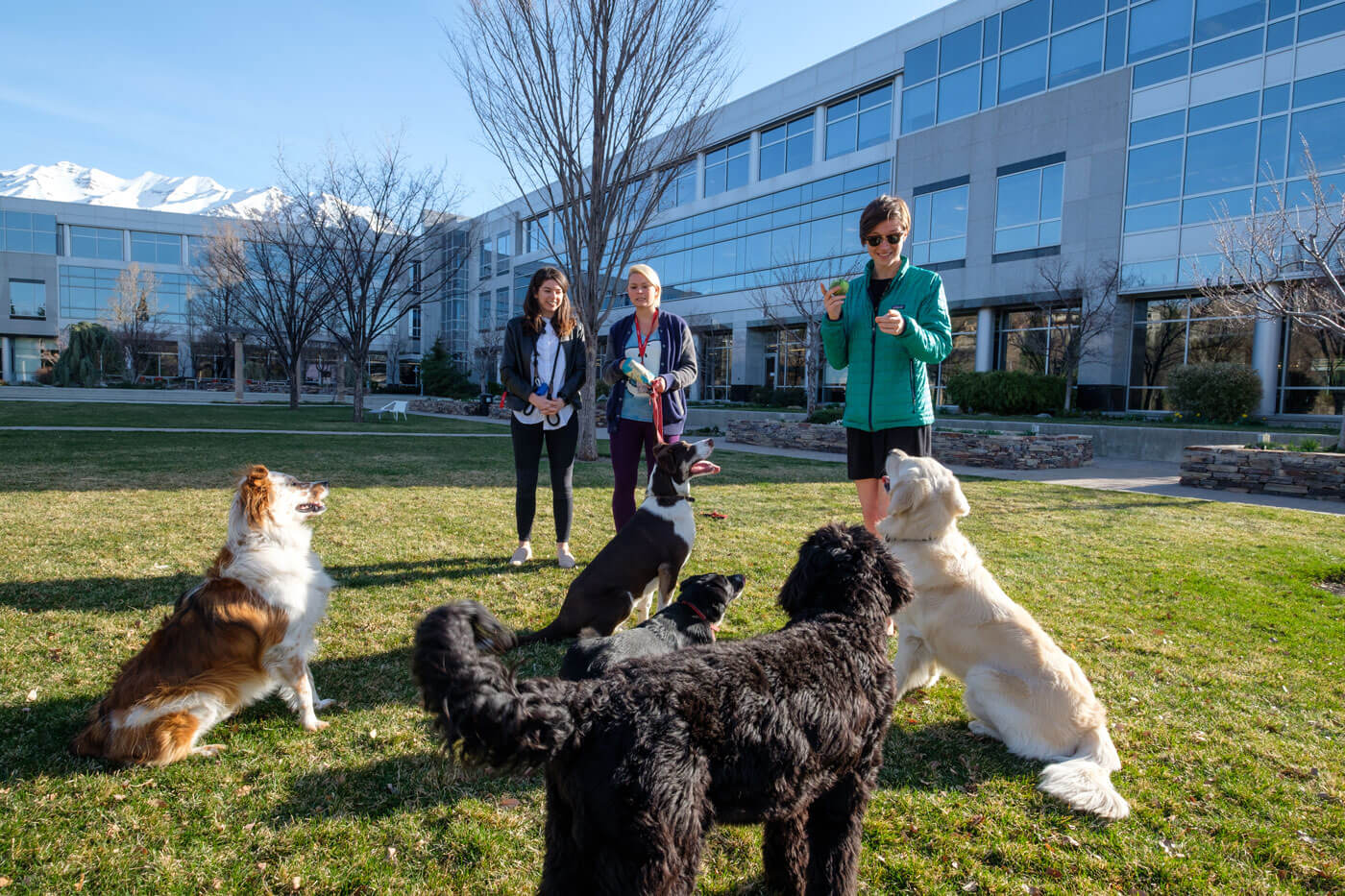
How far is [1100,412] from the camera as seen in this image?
19.9 meters

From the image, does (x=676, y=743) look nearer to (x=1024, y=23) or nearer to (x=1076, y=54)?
(x=1076, y=54)

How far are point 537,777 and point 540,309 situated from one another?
136 inches

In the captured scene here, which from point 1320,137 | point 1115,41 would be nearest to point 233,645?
point 1320,137

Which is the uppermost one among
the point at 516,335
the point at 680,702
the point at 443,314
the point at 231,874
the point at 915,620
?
the point at 443,314

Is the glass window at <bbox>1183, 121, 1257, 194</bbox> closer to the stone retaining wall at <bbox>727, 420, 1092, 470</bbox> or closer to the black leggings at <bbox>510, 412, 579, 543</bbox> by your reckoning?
the stone retaining wall at <bbox>727, 420, 1092, 470</bbox>

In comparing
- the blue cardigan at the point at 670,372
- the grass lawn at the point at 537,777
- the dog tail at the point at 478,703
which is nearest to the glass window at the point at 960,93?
the grass lawn at the point at 537,777

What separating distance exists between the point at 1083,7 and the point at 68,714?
27924 mm

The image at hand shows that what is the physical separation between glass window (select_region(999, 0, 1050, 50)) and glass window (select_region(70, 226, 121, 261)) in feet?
215

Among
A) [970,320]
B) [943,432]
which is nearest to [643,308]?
[943,432]

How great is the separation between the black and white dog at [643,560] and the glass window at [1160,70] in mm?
22848

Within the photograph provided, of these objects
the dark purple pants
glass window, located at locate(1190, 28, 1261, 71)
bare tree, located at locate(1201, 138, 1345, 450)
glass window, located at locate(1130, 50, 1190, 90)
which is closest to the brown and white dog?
the dark purple pants

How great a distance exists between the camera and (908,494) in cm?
319

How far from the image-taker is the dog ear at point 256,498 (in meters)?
3.08

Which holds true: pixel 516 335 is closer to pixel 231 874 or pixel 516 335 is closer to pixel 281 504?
pixel 281 504
